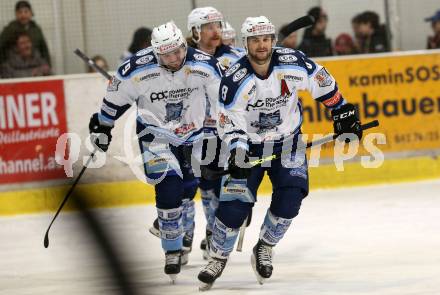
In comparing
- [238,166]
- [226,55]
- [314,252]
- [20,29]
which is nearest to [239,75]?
[238,166]

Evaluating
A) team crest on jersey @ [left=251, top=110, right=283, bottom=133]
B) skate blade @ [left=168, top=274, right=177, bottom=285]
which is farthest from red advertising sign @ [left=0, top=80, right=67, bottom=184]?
team crest on jersey @ [left=251, top=110, right=283, bottom=133]

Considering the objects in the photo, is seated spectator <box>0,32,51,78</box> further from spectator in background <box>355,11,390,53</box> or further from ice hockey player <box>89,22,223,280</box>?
ice hockey player <box>89,22,223,280</box>

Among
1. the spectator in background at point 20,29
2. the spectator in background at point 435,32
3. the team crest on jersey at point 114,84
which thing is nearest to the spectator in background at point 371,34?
the spectator in background at point 435,32

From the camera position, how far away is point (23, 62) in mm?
8711

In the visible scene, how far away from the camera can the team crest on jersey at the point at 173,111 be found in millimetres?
5262

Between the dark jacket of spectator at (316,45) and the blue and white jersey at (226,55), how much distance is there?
118 inches

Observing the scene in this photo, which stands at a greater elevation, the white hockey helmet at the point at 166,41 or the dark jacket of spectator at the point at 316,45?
the white hockey helmet at the point at 166,41

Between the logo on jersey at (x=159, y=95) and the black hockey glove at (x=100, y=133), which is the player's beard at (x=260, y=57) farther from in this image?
the black hockey glove at (x=100, y=133)

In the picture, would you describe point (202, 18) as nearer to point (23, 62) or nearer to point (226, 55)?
point (226, 55)

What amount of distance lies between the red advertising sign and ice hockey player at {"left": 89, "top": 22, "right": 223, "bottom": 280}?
3.19 m

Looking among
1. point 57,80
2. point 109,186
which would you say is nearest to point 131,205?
point 109,186

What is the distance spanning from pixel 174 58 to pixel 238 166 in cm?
77

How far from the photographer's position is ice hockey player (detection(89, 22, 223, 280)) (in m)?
5.16

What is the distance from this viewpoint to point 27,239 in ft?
23.1
